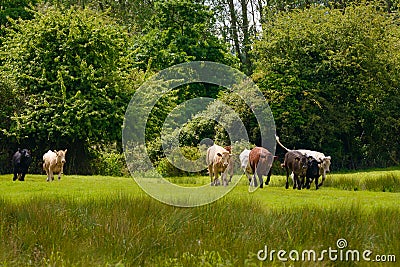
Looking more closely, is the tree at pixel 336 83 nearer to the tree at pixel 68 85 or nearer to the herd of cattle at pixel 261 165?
the tree at pixel 68 85

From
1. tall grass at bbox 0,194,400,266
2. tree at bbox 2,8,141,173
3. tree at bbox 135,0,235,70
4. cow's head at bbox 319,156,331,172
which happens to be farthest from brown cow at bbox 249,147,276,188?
tree at bbox 135,0,235,70

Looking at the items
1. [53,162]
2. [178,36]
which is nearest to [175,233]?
[53,162]

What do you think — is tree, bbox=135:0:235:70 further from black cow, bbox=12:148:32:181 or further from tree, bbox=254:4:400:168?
black cow, bbox=12:148:32:181

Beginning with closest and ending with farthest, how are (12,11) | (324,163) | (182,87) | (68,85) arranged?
(324,163)
(68,85)
(182,87)
(12,11)

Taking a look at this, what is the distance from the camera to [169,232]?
8.00 m

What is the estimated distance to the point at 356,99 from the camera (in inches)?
1134

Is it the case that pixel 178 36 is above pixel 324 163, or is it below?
above

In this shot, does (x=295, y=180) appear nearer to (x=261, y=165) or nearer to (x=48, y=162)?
(x=261, y=165)

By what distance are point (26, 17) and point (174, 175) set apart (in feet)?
46.7

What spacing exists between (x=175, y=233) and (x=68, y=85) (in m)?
18.3

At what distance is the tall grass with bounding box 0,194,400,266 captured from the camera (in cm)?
702

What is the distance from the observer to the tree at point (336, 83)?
27.8 metres

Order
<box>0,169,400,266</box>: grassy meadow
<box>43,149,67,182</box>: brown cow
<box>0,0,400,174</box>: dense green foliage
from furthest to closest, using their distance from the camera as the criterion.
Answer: <box>0,0,400,174</box>: dense green foliage < <box>43,149,67,182</box>: brown cow < <box>0,169,400,266</box>: grassy meadow

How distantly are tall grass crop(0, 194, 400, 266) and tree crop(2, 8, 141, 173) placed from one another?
586 inches
